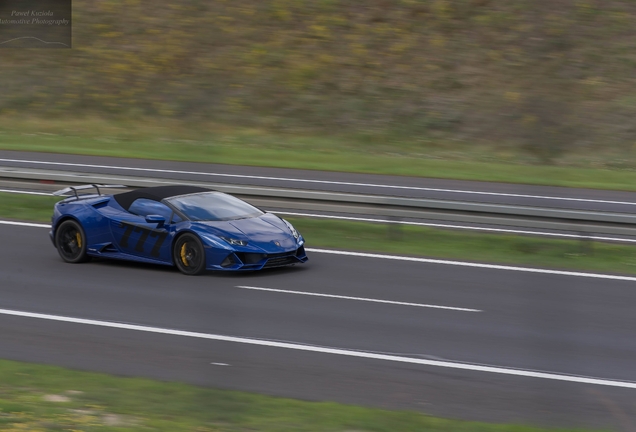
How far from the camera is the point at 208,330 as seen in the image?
946cm

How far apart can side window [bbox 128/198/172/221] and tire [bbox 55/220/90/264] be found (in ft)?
2.96

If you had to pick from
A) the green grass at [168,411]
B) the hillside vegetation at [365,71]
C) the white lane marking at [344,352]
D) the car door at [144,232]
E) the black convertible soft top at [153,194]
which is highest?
the hillside vegetation at [365,71]

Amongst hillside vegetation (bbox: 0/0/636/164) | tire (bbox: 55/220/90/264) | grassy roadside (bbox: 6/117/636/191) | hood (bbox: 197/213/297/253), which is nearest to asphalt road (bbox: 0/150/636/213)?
grassy roadside (bbox: 6/117/636/191)

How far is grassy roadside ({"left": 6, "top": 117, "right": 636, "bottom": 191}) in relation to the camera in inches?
942

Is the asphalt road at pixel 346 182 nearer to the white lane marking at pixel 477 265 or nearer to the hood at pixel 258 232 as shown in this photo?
the white lane marking at pixel 477 265

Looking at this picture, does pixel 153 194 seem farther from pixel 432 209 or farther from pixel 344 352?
pixel 344 352

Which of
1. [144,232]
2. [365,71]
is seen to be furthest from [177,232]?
[365,71]

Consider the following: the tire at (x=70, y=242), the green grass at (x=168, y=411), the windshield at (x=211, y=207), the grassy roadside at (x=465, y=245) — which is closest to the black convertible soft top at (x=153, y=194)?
the windshield at (x=211, y=207)

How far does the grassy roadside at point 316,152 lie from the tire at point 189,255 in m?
12.2

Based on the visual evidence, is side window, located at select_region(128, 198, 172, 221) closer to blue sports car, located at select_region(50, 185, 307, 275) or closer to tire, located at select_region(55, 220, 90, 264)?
→ blue sports car, located at select_region(50, 185, 307, 275)

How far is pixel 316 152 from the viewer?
27297 millimetres

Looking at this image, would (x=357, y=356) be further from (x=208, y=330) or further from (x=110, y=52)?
(x=110, y=52)

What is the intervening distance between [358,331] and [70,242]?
5250mm

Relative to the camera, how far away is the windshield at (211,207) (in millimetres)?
12234
